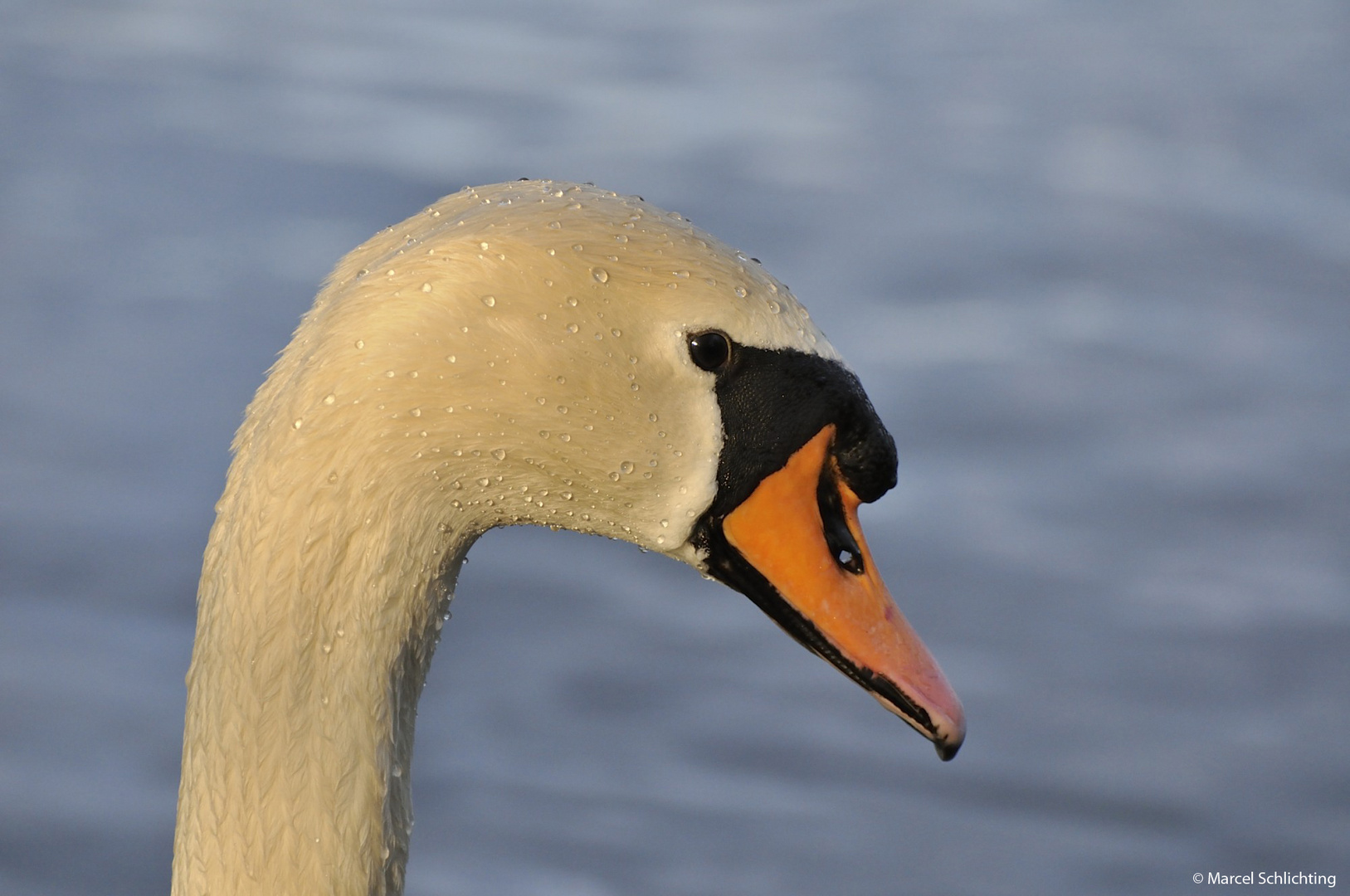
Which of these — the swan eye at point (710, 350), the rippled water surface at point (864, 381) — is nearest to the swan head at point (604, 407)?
the swan eye at point (710, 350)

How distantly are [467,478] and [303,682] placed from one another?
0.39m

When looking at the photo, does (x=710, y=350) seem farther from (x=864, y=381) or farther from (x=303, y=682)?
(x=864, y=381)

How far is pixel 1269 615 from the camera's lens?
606cm

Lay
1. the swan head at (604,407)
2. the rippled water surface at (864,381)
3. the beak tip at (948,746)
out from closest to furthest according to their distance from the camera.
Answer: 1. the swan head at (604,407)
2. the beak tip at (948,746)
3. the rippled water surface at (864,381)

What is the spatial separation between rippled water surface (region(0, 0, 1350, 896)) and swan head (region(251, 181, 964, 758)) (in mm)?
2533

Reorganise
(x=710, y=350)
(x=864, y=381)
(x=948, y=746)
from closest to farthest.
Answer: (x=710, y=350)
(x=948, y=746)
(x=864, y=381)

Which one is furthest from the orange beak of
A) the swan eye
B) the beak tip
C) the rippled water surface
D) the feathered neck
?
the rippled water surface

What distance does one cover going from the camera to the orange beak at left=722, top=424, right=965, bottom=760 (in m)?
2.96

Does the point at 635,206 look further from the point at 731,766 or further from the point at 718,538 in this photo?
the point at 731,766

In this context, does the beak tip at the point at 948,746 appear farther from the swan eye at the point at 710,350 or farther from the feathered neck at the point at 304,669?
the feathered neck at the point at 304,669

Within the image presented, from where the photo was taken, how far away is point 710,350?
9.23 feet

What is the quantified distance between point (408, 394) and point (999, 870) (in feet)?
10.7

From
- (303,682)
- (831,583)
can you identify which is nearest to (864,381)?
(831,583)

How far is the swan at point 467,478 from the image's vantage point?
2729 mm
